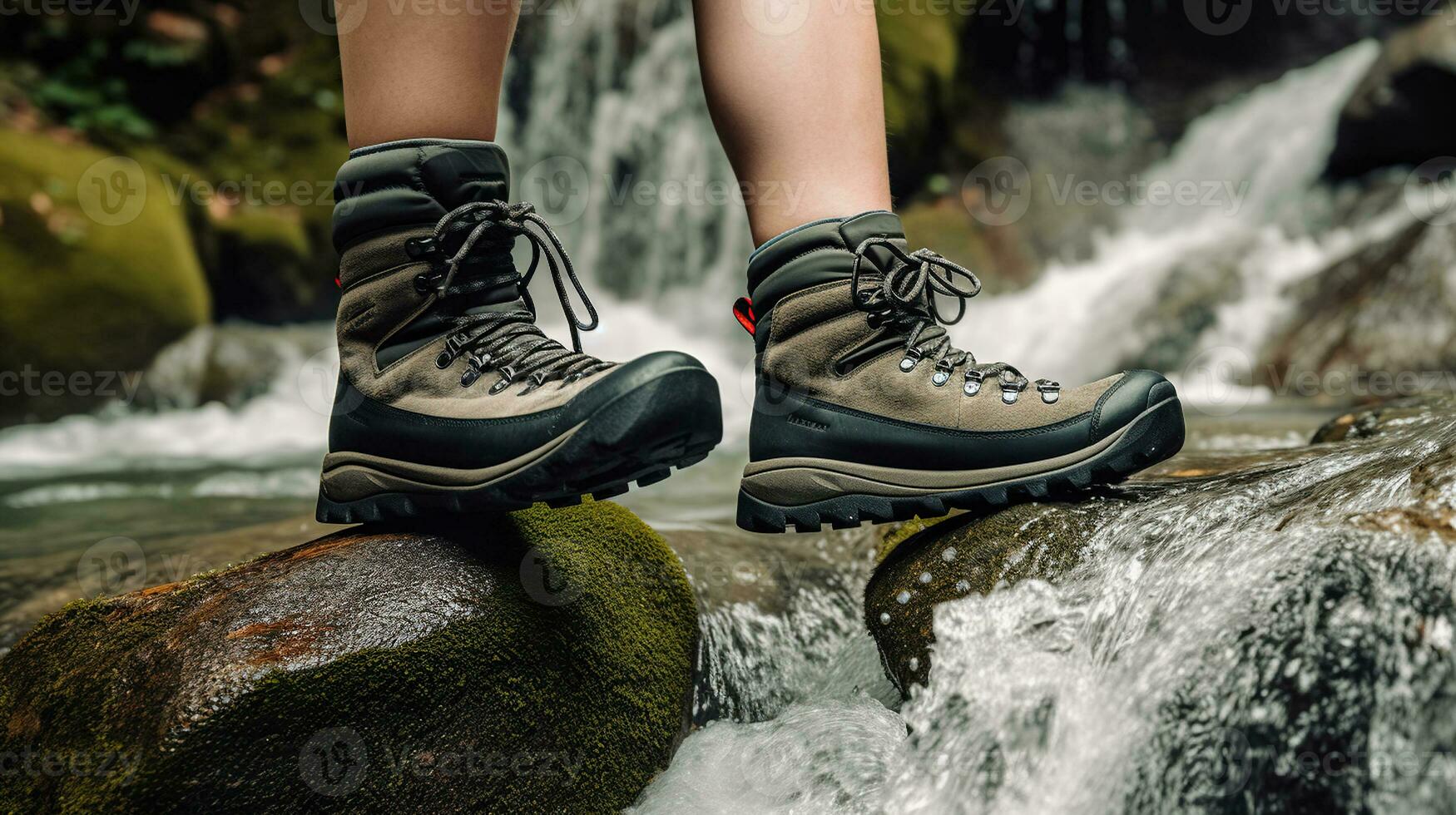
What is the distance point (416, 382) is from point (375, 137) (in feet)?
1.23

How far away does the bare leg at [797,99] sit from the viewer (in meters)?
1.57

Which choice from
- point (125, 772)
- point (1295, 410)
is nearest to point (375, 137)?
point (125, 772)

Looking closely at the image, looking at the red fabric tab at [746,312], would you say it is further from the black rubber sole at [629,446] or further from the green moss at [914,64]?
the green moss at [914,64]

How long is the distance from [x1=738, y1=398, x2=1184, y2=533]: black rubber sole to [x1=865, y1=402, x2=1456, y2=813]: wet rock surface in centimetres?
4

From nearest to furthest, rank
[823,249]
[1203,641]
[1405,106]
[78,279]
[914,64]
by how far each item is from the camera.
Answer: [1203,641]
[823,249]
[78,279]
[1405,106]
[914,64]

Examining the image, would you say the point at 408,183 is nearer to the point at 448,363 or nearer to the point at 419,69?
the point at 419,69

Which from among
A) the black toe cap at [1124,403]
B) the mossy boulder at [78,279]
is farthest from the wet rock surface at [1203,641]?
the mossy boulder at [78,279]

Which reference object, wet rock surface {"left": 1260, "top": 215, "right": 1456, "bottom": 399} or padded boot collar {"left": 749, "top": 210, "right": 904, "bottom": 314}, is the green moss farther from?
padded boot collar {"left": 749, "top": 210, "right": 904, "bottom": 314}

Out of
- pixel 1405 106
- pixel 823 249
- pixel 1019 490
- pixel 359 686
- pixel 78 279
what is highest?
pixel 1405 106

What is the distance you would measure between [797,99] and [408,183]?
612 mm

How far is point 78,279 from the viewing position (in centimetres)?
579

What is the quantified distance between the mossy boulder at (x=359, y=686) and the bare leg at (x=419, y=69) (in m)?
0.64

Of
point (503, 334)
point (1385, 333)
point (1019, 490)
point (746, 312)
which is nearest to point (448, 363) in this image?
point (503, 334)

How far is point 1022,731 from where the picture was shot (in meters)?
1.35
